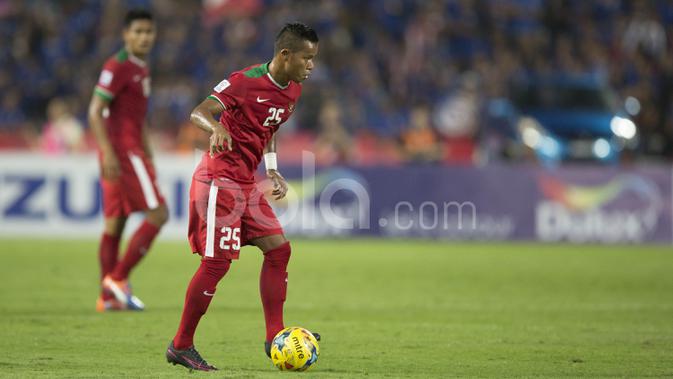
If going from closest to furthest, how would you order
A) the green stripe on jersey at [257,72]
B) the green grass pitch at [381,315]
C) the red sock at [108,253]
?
1. the green stripe on jersey at [257,72]
2. the green grass pitch at [381,315]
3. the red sock at [108,253]

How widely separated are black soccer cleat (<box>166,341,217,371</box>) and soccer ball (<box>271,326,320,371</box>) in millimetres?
412

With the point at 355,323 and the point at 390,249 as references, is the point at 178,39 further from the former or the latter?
the point at 355,323

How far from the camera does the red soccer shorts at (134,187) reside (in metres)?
10.8

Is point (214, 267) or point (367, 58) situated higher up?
point (367, 58)

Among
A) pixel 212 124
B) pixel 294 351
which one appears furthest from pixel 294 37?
pixel 294 351

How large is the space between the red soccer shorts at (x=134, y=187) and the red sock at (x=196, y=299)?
356 centimetres

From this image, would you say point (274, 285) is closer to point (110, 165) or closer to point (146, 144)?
point (110, 165)

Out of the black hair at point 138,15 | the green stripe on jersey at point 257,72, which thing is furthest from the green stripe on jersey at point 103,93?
the green stripe on jersey at point 257,72

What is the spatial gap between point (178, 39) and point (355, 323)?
15.6 m

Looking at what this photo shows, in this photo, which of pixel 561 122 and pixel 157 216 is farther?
pixel 561 122

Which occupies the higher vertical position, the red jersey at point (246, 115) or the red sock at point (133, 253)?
the red jersey at point (246, 115)

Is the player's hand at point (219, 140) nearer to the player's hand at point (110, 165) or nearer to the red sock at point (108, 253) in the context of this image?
the player's hand at point (110, 165)

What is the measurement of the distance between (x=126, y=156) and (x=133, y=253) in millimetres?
921

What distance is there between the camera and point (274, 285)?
767 centimetres
